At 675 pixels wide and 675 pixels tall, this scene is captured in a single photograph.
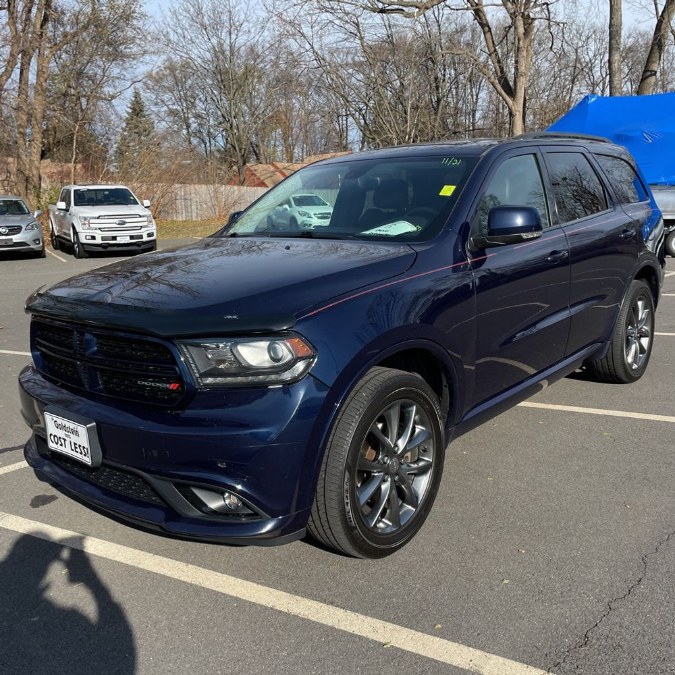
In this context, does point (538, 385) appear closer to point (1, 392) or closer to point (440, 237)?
point (440, 237)

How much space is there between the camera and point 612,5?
71.3ft

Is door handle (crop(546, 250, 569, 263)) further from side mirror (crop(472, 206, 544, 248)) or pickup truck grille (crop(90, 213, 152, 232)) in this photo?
pickup truck grille (crop(90, 213, 152, 232))

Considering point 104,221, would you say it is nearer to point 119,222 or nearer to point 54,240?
point 119,222

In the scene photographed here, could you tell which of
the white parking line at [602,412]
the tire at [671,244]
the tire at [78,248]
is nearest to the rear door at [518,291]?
the white parking line at [602,412]

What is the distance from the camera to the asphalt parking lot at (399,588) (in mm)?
2453

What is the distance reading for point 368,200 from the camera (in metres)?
4.02

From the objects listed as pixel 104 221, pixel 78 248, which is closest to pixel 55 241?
pixel 78 248

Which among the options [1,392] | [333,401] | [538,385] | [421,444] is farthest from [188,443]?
[1,392]

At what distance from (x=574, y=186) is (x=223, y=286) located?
2.77m

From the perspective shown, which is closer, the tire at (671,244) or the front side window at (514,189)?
the front side window at (514,189)

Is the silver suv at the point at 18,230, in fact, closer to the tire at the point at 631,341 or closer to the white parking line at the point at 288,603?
the white parking line at the point at 288,603

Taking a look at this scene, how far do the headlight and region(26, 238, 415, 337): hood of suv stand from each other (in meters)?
0.05

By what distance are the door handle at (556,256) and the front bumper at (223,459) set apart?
205 centimetres

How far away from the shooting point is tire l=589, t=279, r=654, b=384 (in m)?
5.21
